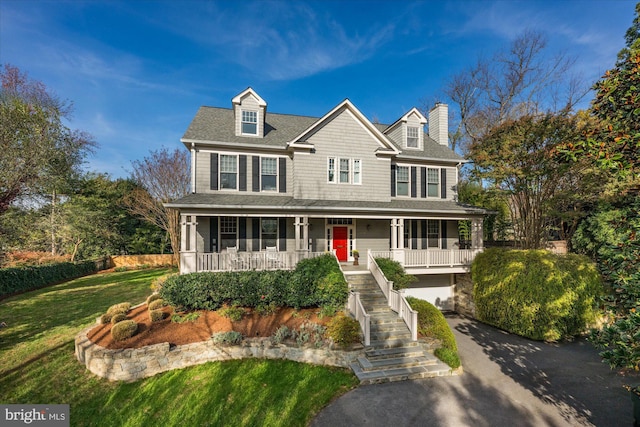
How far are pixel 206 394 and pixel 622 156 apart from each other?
10.2 m

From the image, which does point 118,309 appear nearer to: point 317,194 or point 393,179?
point 317,194

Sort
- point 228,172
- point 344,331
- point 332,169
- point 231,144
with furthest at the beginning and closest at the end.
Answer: point 332,169 → point 228,172 → point 231,144 → point 344,331

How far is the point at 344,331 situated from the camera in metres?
8.56

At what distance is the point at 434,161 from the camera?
15.8 meters

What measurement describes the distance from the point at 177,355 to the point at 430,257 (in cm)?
1130

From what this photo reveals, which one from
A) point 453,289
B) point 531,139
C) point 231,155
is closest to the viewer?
point 531,139

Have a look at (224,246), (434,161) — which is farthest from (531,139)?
(224,246)

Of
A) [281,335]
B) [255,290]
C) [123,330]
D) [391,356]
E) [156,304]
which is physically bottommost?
[391,356]

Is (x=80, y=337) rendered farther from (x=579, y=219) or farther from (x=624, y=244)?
(x=579, y=219)

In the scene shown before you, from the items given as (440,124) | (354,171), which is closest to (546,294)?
(354,171)

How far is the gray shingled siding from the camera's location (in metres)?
13.8

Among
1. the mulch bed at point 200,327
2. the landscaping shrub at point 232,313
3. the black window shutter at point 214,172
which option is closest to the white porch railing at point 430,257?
the mulch bed at point 200,327

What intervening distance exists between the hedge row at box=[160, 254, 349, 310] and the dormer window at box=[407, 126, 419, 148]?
9884 millimetres

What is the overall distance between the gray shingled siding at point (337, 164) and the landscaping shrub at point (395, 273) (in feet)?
12.8
